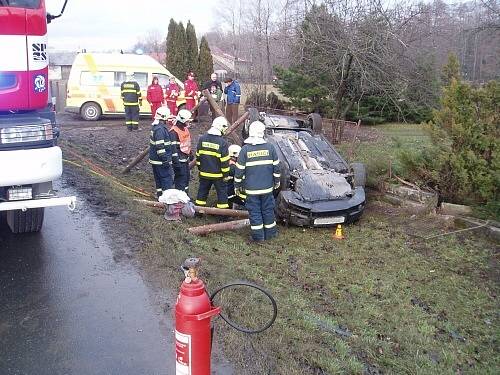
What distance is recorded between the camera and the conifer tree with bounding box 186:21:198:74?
85.2 ft

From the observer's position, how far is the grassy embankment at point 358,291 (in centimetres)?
402

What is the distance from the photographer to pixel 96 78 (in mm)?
17734

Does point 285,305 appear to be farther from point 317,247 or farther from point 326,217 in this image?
point 326,217

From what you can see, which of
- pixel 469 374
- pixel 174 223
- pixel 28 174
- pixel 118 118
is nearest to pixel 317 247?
pixel 174 223

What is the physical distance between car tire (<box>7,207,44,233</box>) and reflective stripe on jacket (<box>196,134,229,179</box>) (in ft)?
9.24

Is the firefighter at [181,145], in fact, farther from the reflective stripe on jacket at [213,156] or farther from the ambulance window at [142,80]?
the ambulance window at [142,80]

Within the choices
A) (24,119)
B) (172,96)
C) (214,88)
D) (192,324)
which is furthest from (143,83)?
(192,324)

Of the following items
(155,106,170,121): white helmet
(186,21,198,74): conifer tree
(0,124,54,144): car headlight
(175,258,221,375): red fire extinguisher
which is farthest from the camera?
(186,21,198,74): conifer tree

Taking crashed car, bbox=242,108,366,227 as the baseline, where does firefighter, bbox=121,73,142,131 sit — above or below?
above

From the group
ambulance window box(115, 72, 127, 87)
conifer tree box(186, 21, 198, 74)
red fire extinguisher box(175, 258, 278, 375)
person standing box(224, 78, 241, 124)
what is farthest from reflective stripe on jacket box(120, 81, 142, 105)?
red fire extinguisher box(175, 258, 278, 375)

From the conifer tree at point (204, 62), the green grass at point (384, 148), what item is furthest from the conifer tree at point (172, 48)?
the green grass at point (384, 148)

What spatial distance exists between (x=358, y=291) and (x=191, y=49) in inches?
877

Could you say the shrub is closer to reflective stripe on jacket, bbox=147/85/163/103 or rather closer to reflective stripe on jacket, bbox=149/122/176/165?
reflective stripe on jacket, bbox=149/122/176/165

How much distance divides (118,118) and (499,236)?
14582 mm
